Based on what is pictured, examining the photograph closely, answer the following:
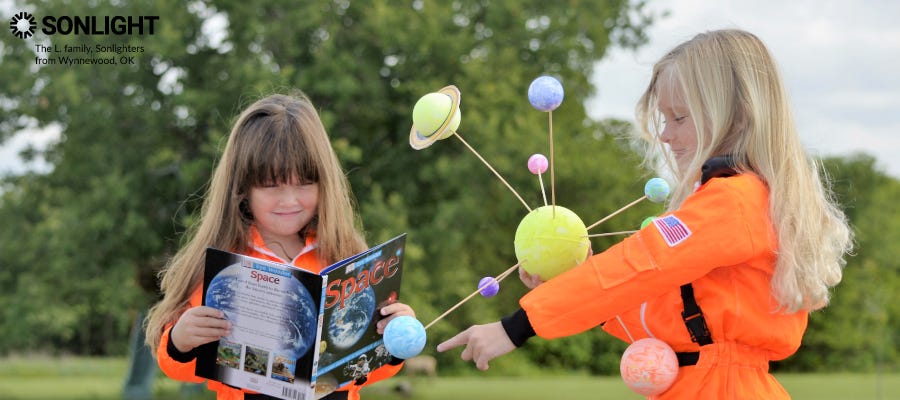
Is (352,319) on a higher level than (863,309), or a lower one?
lower

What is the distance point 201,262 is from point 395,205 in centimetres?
595

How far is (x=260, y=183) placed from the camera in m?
2.70

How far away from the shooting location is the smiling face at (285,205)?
8.82 feet

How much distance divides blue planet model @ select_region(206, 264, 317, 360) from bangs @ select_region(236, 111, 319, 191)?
0.40 metres

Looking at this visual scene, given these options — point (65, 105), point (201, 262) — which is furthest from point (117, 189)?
point (201, 262)

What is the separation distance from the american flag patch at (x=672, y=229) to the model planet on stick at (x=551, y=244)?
36cm

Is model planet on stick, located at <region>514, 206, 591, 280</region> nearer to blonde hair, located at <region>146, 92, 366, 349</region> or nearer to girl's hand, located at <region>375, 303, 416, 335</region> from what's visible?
girl's hand, located at <region>375, 303, 416, 335</region>

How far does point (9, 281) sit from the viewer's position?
9273 mm

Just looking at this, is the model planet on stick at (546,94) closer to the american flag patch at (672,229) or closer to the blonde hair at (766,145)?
the blonde hair at (766,145)

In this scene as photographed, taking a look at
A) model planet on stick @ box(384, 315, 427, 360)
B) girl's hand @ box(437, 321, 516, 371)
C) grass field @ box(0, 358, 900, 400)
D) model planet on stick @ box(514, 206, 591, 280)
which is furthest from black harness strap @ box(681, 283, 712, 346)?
grass field @ box(0, 358, 900, 400)

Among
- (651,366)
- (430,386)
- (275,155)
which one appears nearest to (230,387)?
(275,155)

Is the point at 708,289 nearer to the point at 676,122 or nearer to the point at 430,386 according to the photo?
the point at 676,122

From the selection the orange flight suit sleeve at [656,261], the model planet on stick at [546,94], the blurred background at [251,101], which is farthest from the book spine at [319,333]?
the blurred background at [251,101]

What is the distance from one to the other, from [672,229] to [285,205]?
1.22 meters
